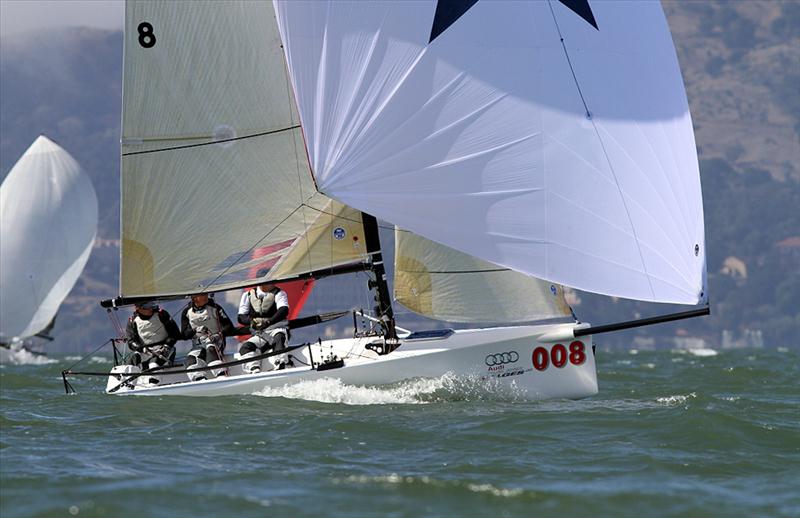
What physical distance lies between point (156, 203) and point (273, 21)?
2337 millimetres

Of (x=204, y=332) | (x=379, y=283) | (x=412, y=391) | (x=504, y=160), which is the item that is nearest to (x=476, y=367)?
(x=412, y=391)

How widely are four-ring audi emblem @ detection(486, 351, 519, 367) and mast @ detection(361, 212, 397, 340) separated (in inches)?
42.5

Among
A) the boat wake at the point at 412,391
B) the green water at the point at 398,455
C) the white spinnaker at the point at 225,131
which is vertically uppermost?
the white spinnaker at the point at 225,131

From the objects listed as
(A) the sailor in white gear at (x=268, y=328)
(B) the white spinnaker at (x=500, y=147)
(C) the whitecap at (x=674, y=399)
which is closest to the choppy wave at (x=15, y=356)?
(A) the sailor in white gear at (x=268, y=328)

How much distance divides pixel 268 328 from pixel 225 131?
2.21 meters

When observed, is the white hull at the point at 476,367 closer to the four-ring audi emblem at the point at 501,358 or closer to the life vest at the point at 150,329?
the four-ring audi emblem at the point at 501,358

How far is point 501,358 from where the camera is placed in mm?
13312

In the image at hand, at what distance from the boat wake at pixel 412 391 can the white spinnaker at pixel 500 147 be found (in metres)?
1.61

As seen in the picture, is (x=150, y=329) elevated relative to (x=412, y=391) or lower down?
elevated

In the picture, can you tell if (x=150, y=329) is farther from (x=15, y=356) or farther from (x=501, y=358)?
(x=15, y=356)

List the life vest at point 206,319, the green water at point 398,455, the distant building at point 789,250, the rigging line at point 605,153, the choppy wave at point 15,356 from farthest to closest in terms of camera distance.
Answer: the distant building at point 789,250, the choppy wave at point 15,356, the life vest at point 206,319, the rigging line at point 605,153, the green water at point 398,455

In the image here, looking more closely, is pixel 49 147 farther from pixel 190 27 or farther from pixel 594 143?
pixel 594 143

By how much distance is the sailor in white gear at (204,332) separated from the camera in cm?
1426

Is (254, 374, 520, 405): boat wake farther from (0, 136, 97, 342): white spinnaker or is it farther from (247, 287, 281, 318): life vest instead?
(0, 136, 97, 342): white spinnaker
